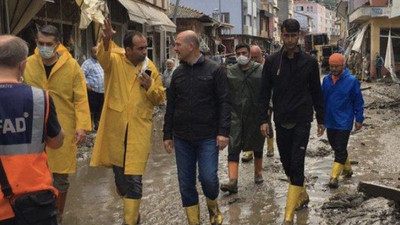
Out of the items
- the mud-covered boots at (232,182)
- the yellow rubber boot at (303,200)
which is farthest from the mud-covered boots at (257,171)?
the yellow rubber boot at (303,200)

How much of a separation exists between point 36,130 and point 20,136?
96mm

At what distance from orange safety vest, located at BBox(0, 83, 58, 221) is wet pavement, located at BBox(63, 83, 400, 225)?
278 centimetres

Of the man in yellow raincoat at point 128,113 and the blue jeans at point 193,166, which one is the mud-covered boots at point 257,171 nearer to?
the blue jeans at point 193,166

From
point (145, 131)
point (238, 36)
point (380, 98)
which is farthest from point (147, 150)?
point (238, 36)

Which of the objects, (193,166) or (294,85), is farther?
(294,85)

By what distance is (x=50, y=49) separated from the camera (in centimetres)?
489

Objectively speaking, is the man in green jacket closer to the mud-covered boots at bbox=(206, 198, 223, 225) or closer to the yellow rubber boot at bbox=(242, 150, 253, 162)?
the yellow rubber boot at bbox=(242, 150, 253, 162)

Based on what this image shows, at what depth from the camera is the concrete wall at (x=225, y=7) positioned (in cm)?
5584

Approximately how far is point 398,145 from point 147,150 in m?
6.74

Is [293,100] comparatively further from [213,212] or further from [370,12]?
[370,12]

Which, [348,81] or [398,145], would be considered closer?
[348,81]

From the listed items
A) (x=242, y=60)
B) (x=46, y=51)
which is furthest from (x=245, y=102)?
(x=46, y=51)

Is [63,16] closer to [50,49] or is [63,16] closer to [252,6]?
[50,49]

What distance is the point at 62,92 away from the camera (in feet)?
16.6
